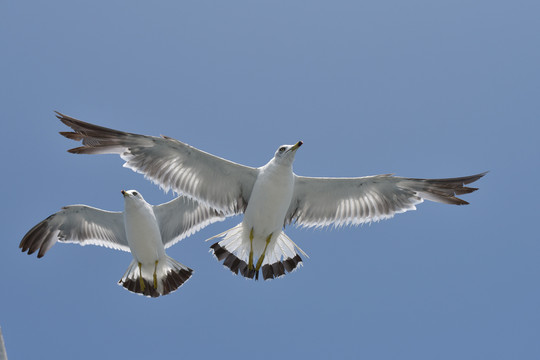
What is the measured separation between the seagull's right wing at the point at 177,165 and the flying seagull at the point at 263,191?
0.5 inches

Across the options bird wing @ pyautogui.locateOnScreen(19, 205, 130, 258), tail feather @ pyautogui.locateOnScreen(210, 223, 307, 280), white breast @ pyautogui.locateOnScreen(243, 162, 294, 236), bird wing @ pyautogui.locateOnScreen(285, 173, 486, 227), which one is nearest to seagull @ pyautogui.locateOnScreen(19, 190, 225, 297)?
bird wing @ pyautogui.locateOnScreen(19, 205, 130, 258)

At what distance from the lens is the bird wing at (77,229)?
11.4m

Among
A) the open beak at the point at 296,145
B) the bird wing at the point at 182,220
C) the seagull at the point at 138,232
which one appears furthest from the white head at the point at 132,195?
the open beak at the point at 296,145

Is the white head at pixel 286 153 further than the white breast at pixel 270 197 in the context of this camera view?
No

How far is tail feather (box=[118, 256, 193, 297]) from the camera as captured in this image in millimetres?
11070

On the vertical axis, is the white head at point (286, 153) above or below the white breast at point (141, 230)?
above

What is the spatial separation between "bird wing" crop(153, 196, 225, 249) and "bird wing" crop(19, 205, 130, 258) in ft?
2.49

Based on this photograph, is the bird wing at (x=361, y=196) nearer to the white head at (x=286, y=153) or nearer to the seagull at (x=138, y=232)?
the white head at (x=286, y=153)

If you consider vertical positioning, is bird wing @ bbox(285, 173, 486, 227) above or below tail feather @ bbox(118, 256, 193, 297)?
above

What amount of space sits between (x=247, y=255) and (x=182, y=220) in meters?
2.47

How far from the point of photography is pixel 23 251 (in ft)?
37.5

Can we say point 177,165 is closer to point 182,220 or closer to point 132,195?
point 132,195

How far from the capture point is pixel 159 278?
1119 centimetres

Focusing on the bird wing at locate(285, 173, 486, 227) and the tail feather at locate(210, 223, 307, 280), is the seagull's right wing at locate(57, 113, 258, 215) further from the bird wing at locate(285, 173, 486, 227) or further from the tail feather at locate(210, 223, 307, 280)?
the bird wing at locate(285, 173, 486, 227)
